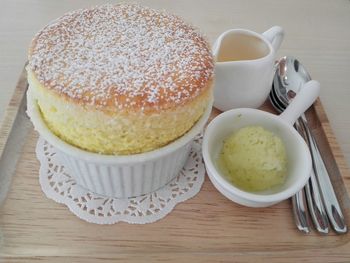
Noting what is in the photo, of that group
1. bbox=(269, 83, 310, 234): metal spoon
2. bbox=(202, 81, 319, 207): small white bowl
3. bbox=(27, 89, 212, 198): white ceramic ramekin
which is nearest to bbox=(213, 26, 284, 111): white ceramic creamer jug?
bbox=(202, 81, 319, 207): small white bowl

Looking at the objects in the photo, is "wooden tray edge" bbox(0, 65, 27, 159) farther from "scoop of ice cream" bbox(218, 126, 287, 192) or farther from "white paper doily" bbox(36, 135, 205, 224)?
"scoop of ice cream" bbox(218, 126, 287, 192)

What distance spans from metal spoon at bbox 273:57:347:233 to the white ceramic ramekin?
0.32m

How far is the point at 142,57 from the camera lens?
801 millimetres

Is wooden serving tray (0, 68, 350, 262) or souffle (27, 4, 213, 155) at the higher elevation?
souffle (27, 4, 213, 155)

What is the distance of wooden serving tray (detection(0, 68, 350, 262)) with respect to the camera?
0.77 meters

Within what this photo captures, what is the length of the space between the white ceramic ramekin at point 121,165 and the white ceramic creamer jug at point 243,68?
191 mm

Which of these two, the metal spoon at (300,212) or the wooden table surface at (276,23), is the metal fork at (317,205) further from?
the wooden table surface at (276,23)

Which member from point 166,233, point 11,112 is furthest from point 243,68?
point 11,112

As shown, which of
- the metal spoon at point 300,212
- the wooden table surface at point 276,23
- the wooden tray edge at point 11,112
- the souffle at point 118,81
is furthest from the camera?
the wooden table surface at point 276,23

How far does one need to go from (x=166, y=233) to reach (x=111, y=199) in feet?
0.51

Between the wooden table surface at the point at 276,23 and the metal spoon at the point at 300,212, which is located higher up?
the wooden table surface at the point at 276,23

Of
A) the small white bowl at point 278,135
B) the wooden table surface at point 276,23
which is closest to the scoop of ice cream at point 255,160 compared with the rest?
the small white bowl at point 278,135

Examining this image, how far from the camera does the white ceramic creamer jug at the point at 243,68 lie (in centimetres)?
99

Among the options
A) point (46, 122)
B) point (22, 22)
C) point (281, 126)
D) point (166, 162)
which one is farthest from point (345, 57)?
point (22, 22)
